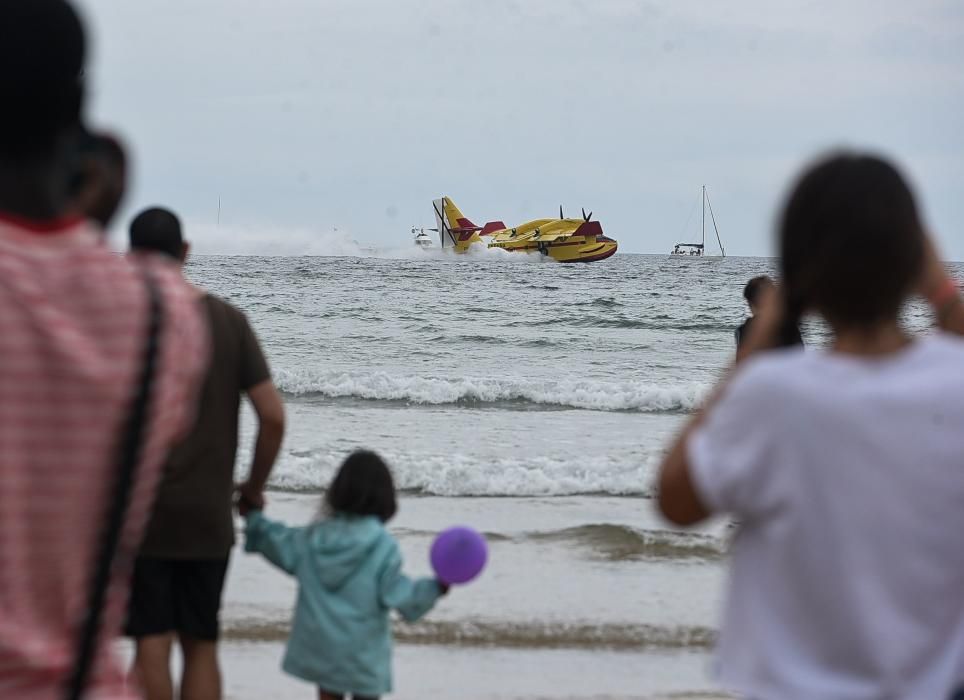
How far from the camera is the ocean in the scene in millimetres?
4875

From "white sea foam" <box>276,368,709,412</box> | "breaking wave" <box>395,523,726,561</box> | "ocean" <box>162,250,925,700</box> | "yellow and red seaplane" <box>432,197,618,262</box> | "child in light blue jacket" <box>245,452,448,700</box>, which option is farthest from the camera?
"yellow and red seaplane" <box>432,197,618,262</box>

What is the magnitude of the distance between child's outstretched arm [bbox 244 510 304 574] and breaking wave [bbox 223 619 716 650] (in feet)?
6.07

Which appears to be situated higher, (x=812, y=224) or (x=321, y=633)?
(x=812, y=224)

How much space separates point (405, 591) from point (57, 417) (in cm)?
203

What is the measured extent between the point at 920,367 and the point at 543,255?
228 ft

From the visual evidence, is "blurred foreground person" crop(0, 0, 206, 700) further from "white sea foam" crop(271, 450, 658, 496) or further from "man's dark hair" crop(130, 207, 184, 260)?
"white sea foam" crop(271, 450, 658, 496)

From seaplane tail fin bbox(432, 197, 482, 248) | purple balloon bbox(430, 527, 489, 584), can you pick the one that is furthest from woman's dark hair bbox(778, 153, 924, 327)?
seaplane tail fin bbox(432, 197, 482, 248)

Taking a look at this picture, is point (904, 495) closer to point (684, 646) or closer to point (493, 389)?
point (684, 646)

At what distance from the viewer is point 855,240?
154 centimetres

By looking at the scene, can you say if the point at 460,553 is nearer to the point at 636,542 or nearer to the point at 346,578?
the point at 346,578

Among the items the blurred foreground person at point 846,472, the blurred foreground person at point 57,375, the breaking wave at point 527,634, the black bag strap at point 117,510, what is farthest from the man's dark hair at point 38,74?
the breaking wave at point 527,634

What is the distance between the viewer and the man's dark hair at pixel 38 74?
124cm

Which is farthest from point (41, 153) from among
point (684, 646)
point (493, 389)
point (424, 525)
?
point (493, 389)

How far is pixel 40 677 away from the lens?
49.6 inches
